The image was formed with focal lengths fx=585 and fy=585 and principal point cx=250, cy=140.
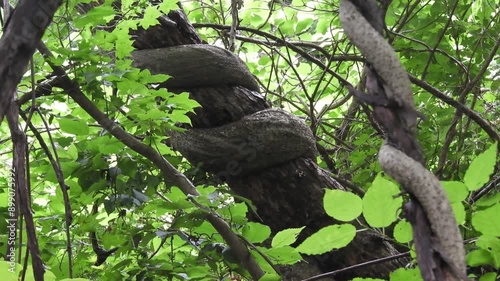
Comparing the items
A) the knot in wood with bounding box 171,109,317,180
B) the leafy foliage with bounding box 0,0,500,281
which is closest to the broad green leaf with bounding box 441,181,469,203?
the leafy foliage with bounding box 0,0,500,281

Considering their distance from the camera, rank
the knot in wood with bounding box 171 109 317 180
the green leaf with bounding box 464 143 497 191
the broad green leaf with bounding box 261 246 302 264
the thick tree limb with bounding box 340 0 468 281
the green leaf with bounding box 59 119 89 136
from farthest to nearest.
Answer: the knot in wood with bounding box 171 109 317 180 → the green leaf with bounding box 59 119 89 136 → the broad green leaf with bounding box 261 246 302 264 → the green leaf with bounding box 464 143 497 191 → the thick tree limb with bounding box 340 0 468 281

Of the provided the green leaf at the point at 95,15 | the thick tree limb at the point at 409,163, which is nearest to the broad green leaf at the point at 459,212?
the thick tree limb at the point at 409,163

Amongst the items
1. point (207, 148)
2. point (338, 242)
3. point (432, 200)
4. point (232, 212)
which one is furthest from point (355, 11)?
point (207, 148)

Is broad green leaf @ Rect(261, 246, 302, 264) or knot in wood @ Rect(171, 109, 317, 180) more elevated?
knot in wood @ Rect(171, 109, 317, 180)

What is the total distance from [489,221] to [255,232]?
34 centimetres

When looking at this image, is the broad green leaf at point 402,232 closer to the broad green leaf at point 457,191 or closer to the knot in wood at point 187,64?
the broad green leaf at point 457,191

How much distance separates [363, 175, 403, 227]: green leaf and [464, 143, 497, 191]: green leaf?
5cm

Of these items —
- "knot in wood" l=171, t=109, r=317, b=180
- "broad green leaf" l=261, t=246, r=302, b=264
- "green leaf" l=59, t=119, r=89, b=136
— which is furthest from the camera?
"knot in wood" l=171, t=109, r=317, b=180

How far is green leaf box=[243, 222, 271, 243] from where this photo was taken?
0.70m

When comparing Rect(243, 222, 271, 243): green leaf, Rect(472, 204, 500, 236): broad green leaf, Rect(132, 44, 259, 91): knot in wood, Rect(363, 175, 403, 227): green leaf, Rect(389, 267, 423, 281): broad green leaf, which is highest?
Rect(132, 44, 259, 91): knot in wood

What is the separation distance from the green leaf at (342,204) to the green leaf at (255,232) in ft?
0.99

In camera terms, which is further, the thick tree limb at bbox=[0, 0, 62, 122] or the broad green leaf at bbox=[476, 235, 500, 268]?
the broad green leaf at bbox=[476, 235, 500, 268]

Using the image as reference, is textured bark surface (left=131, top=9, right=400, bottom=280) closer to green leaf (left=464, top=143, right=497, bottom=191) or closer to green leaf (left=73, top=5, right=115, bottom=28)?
green leaf (left=73, top=5, right=115, bottom=28)

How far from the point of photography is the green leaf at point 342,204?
0.40m
